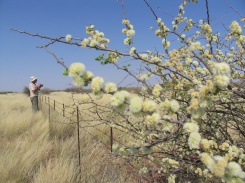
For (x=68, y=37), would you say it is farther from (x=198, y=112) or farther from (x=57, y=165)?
(x=57, y=165)

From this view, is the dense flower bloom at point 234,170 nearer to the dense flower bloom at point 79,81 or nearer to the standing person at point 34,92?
the dense flower bloom at point 79,81

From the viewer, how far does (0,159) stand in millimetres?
4160

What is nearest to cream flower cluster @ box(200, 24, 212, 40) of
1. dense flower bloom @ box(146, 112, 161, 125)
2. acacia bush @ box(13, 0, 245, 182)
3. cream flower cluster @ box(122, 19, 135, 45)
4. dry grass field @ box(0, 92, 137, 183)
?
acacia bush @ box(13, 0, 245, 182)

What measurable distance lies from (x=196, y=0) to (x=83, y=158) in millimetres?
2822

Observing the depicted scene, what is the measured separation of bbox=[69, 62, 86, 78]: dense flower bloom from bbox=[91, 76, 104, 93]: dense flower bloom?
56mm

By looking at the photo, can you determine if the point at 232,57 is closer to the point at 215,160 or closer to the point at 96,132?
the point at 215,160

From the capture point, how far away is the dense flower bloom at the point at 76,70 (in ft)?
4.06

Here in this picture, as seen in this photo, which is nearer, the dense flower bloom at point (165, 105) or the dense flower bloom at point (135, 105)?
the dense flower bloom at point (135, 105)

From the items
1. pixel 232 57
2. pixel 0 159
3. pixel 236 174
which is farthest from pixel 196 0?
pixel 0 159

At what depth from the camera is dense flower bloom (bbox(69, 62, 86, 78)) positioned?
48.8 inches

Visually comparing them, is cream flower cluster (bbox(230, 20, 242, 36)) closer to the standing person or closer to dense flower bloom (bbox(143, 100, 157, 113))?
dense flower bloom (bbox(143, 100, 157, 113))

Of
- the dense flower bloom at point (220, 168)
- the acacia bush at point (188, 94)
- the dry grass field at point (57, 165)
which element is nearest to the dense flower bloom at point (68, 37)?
the acacia bush at point (188, 94)

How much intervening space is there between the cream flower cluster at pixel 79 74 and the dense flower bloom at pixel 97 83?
0.09 ft

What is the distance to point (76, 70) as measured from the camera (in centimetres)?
124
